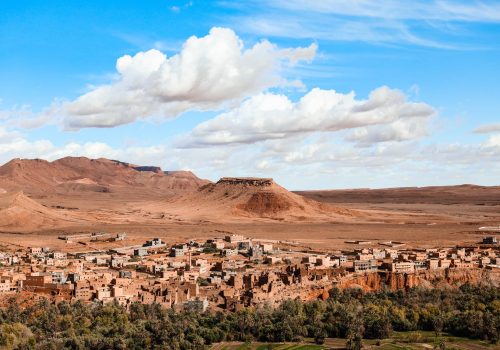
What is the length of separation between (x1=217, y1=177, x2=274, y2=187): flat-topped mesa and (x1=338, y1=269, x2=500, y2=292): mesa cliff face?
91044 mm

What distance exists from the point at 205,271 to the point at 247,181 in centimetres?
9728

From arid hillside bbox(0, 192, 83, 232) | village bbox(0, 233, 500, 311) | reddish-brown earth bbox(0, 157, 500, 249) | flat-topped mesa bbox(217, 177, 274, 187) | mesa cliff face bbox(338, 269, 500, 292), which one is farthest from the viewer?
flat-topped mesa bbox(217, 177, 274, 187)

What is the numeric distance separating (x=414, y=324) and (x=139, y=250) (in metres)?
33.6

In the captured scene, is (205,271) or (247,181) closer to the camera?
(205,271)

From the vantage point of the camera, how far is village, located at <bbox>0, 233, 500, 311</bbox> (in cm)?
4253

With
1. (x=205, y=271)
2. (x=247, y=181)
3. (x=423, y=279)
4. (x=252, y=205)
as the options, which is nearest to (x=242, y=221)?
(x=252, y=205)

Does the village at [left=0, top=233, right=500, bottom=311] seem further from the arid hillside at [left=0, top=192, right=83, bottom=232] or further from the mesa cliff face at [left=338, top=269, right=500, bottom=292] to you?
the arid hillside at [left=0, top=192, right=83, bottom=232]

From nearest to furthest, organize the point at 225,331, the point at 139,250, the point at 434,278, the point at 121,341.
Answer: the point at 121,341, the point at 225,331, the point at 434,278, the point at 139,250

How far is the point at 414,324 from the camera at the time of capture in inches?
1490

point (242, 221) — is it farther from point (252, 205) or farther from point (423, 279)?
→ point (423, 279)

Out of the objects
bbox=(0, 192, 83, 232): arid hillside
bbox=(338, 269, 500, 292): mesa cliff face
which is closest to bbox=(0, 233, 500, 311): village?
bbox=(338, 269, 500, 292): mesa cliff face

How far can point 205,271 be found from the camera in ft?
172

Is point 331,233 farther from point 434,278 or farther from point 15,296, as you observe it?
point 15,296

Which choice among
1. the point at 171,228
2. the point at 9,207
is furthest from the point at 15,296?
the point at 9,207
